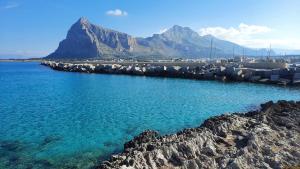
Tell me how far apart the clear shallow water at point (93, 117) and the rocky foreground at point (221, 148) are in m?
2.38

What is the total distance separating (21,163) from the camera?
1395cm

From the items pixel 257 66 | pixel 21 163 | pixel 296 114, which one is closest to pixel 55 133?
pixel 21 163

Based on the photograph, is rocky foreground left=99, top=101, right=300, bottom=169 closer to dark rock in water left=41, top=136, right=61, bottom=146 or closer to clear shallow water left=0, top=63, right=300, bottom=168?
clear shallow water left=0, top=63, right=300, bottom=168

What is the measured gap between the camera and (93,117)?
77.6 ft

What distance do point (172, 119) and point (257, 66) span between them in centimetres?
4287

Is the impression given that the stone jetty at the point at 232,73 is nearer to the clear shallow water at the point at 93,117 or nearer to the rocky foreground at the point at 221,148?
the clear shallow water at the point at 93,117

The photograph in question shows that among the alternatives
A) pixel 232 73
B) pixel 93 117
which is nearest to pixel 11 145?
pixel 93 117

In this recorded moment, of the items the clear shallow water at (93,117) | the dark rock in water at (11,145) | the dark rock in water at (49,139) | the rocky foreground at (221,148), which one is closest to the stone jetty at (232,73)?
the clear shallow water at (93,117)

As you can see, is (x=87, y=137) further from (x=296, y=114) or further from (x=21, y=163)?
(x=296, y=114)

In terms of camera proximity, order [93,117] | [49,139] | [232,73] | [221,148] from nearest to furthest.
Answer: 1. [221,148]
2. [49,139]
3. [93,117]
4. [232,73]

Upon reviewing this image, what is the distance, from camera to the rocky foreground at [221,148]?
1182cm

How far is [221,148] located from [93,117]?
12050mm

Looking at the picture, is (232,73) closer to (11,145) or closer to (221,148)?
(221,148)

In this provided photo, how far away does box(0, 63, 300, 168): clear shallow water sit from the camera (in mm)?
15414
